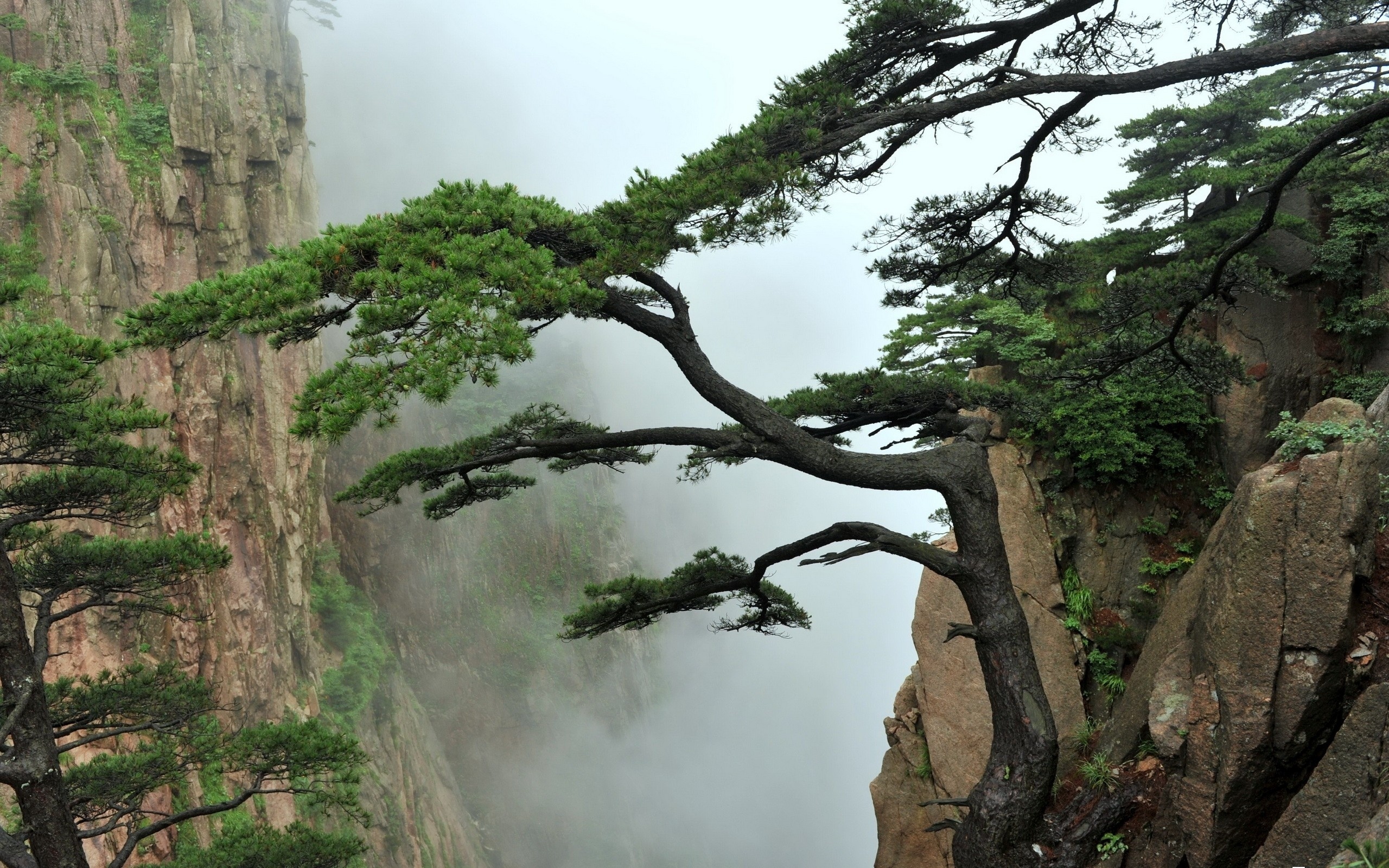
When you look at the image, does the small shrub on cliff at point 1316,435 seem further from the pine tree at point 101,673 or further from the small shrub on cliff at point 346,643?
the small shrub on cliff at point 346,643

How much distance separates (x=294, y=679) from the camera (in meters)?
18.7

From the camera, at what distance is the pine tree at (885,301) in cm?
416

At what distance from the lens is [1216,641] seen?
5379 mm

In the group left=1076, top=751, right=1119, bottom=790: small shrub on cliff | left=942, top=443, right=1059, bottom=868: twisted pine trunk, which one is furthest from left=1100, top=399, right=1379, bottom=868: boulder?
left=942, top=443, right=1059, bottom=868: twisted pine trunk

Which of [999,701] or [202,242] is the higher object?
[202,242]

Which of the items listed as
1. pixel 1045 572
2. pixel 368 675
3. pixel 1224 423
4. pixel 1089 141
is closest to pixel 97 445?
pixel 1089 141

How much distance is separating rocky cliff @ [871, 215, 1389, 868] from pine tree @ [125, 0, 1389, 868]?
0.71 meters

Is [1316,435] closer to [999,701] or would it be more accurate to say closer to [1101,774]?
[999,701]

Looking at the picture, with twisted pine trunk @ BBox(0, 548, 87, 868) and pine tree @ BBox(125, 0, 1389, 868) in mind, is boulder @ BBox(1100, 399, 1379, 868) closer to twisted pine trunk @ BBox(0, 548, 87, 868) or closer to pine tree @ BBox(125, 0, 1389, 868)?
pine tree @ BBox(125, 0, 1389, 868)

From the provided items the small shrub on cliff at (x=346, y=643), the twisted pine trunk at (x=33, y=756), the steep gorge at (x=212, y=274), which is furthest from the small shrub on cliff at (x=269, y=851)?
the small shrub on cliff at (x=346, y=643)

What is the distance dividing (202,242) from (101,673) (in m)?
13.3

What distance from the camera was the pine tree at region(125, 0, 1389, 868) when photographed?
416cm

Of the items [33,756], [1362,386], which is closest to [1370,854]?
[1362,386]

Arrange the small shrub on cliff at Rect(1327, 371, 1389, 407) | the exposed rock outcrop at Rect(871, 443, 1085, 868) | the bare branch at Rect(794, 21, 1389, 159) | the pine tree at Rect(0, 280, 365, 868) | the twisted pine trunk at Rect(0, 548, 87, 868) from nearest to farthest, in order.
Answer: the bare branch at Rect(794, 21, 1389, 159) → the pine tree at Rect(0, 280, 365, 868) → the twisted pine trunk at Rect(0, 548, 87, 868) → the small shrub on cliff at Rect(1327, 371, 1389, 407) → the exposed rock outcrop at Rect(871, 443, 1085, 868)
